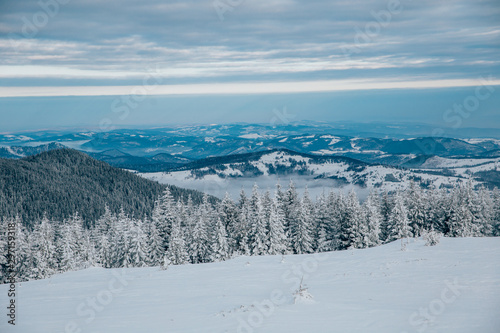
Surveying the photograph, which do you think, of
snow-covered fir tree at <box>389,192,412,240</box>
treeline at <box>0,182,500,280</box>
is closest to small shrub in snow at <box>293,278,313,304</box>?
treeline at <box>0,182,500,280</box>

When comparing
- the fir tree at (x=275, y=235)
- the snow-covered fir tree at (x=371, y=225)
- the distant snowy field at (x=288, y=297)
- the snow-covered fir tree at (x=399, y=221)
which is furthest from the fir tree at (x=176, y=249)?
the snow-covered fir tree at (x=399, y=221)

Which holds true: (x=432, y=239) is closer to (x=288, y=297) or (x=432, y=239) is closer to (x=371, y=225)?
(x=288, y=297)

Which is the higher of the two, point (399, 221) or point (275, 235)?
point (399, 221)

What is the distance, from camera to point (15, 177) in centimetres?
19600

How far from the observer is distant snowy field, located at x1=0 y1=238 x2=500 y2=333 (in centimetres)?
1126

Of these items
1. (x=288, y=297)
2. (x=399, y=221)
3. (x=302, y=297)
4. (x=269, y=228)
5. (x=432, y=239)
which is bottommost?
(x=269, y=228)

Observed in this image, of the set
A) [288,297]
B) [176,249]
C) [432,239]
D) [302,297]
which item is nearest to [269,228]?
[176,249]

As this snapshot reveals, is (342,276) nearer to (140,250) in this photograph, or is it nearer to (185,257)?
(185,257)

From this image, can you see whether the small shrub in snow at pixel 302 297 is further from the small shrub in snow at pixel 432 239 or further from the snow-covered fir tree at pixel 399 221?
the snow-covered fir tree at pixel 399 221

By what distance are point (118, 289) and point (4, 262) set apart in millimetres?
44425

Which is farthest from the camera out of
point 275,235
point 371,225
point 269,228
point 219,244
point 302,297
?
point 371,225

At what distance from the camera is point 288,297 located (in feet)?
46.5

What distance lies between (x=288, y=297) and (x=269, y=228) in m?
28.5

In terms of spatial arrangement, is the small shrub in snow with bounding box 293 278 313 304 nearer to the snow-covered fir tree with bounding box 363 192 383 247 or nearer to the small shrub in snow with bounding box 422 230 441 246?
the small shrub in snow with bounding box 422 230 441 246
